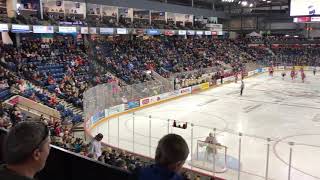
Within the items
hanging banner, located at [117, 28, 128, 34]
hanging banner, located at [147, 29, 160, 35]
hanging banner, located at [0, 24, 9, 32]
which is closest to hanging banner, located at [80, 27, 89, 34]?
hanging banner, located at [117, 28, 128, 34]

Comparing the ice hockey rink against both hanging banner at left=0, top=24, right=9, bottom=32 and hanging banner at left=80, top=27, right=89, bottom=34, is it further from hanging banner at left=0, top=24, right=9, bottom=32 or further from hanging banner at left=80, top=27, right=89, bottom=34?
hanging banner at left=80, top=27, right=89, bottom=34

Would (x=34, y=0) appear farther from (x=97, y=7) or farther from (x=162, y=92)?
(x=162, y=92)

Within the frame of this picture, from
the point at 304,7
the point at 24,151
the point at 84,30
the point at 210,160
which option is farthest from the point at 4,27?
the point at 304,7

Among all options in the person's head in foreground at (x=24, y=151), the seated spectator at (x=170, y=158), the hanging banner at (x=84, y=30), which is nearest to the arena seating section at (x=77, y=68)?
the seated spectator at (x=170, y=158)

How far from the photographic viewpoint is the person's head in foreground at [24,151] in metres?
1.64

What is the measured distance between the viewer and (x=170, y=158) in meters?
1.90

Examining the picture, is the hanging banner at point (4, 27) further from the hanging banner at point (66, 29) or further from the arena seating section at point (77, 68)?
the hanging banner at point (66, 29)

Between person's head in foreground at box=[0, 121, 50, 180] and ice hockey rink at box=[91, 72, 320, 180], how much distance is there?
807 centimetres

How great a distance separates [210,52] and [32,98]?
32608mm

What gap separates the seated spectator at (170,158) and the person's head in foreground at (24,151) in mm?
633

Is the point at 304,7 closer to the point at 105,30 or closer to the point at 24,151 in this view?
the point at 105,30

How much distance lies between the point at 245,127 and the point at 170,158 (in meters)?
15.8

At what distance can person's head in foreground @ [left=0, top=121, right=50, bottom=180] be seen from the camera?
5.37ft

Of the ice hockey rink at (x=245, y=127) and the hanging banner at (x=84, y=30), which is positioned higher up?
the hanging banner at (x=84, y=30)
